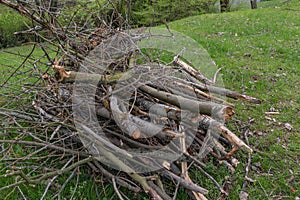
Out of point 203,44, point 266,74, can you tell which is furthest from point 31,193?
point 203,44

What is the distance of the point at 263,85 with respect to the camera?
477 cm

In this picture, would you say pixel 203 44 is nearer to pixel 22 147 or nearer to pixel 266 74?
pixel 266 74

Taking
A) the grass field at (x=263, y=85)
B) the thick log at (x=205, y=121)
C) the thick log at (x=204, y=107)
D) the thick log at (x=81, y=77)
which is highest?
the thick log at (x=81, y=77)

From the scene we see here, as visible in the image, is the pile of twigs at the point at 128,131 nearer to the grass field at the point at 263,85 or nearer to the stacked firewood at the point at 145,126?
the stacked firewood at the point at 145,126

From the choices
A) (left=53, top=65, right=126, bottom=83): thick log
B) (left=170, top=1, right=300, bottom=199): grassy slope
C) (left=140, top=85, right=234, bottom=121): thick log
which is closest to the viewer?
(left=140, top=85, right=234, bottom=121): thick log

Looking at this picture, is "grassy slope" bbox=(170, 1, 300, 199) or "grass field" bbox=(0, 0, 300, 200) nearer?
"grass field" bbox=(0, 0, 300, 200)

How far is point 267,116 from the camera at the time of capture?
3.87 m

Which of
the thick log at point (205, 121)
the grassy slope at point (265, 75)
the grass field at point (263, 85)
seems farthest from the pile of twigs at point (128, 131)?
the grassy slope at point (265, 75)

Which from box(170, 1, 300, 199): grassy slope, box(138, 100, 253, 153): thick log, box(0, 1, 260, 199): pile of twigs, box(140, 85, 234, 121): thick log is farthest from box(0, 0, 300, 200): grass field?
box(140, 85, 234, 121): thick log

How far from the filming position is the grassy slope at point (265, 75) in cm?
283

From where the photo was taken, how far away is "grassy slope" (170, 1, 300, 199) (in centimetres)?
283

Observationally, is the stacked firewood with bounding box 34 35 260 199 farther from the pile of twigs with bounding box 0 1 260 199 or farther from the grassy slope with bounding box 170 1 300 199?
the grassy slope with bounding box 170 1 300 199

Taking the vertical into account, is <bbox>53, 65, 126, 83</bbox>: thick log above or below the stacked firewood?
above

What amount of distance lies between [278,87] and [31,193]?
4.03m
